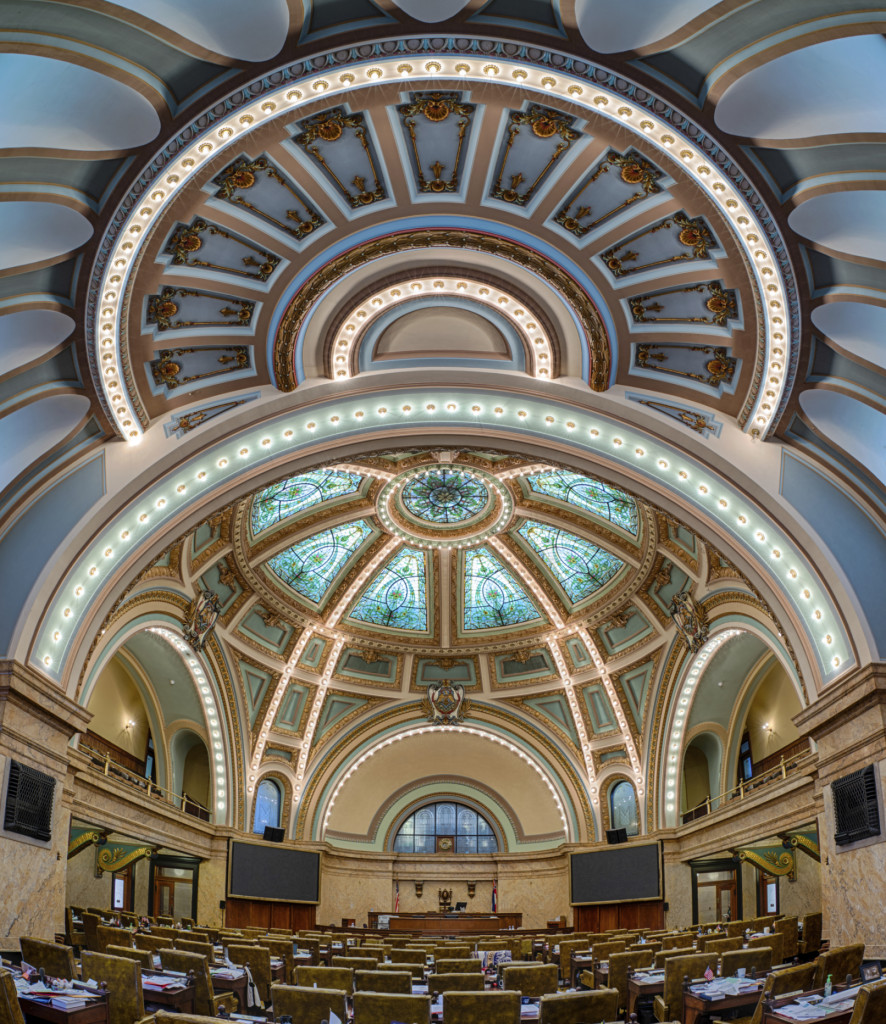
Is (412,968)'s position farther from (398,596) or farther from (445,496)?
(398,596)

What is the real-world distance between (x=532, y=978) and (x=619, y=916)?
19.8 metres

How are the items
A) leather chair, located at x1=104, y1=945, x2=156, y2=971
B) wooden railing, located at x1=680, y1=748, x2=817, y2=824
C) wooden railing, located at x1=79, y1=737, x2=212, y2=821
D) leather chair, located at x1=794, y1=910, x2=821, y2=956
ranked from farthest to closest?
1. wooden railing, located at x1=79, y1=737, x2=212, y2=821
2. wooden railing, located at x1=680, y1=748, x2=817, y2=824
3. leather chair, located at x1=794, y1=910, x2=821, y2=956
4. leather chair, located at x1=104, y1=945, x2=156, y2=971

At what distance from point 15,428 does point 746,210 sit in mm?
9874

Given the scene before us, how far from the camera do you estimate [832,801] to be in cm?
1345

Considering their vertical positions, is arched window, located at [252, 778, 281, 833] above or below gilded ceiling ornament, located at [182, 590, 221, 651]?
below

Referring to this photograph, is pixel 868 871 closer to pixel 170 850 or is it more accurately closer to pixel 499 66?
pixel 499 66

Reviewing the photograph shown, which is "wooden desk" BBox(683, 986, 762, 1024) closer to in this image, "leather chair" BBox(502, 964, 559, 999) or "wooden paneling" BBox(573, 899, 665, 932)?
"leather chair" BBox(502, 964, 559, 999)

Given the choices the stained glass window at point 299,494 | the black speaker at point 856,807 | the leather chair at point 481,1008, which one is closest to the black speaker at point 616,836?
the stained glass window at point 299,494

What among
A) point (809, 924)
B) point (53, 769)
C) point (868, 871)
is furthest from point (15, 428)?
point (809, 924)

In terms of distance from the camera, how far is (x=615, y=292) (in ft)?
40.5

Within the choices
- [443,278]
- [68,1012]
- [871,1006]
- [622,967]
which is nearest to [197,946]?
[68,1012]

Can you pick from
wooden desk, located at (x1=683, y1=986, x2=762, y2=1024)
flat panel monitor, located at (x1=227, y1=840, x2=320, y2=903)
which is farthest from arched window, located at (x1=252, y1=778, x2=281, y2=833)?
wooden desk, located at (x1=683, y1=986, x2=762, y2=1024)

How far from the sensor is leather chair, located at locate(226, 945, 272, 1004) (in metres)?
10.3

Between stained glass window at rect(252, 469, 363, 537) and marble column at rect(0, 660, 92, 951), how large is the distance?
28.8 feet
